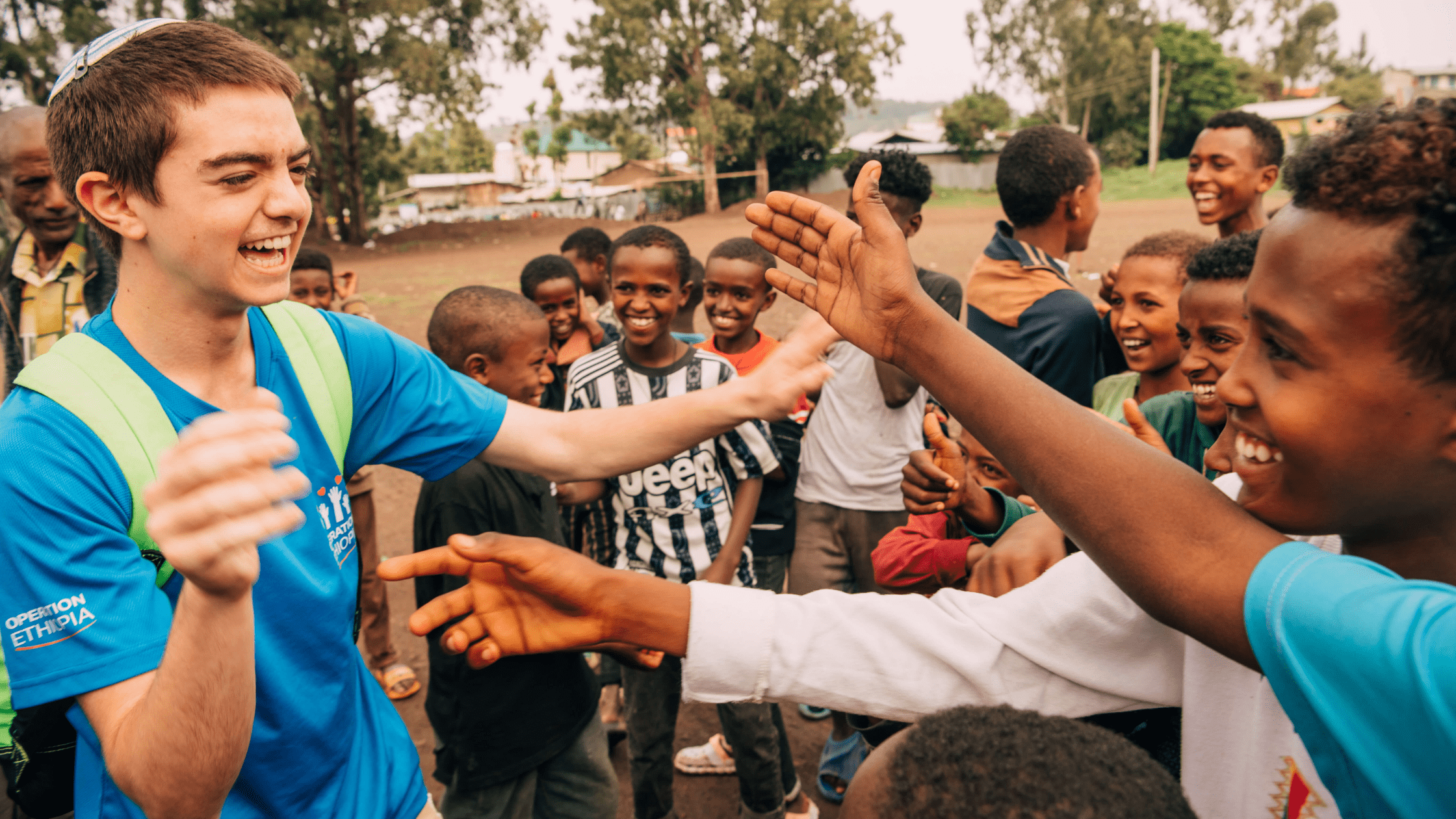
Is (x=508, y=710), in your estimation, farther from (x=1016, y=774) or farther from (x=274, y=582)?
A: (x=1016, y=774)

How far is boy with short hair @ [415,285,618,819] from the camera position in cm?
234

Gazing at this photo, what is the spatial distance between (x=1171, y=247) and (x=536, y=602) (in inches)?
101

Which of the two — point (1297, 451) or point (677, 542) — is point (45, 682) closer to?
point (1297, 451)

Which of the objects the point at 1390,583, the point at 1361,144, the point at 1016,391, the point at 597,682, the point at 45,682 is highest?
the point at 1361,144

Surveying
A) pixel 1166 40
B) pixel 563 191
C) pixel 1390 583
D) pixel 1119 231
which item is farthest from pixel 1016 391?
pixel 563 191

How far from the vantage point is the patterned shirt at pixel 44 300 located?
10.4 ft

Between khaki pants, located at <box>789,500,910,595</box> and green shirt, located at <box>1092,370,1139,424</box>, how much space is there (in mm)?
913

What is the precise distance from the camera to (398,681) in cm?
404

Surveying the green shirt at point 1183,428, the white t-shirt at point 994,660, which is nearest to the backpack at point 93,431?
the white t-shirt at point 994,660

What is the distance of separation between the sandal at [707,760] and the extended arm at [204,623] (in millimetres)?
2483

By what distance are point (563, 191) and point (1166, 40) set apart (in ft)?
133

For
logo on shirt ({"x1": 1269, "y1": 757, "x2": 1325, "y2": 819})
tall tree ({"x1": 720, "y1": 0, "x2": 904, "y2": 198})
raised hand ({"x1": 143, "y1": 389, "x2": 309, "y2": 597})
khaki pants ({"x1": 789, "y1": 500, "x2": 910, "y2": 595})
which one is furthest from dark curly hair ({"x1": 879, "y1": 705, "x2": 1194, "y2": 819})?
tall tree ({"x1": 720, "y1": 0, "x2": 904, "y2": 198})

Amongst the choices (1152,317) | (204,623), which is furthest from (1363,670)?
(1152,317)

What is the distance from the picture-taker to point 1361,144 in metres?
1.02
